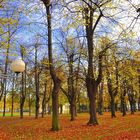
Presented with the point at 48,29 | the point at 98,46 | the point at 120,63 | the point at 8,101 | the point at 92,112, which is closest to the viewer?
the point at 48,29

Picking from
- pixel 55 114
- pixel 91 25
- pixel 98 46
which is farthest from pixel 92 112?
pixel 98 46

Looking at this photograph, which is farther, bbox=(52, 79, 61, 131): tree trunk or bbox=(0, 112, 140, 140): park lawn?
bbox=(52, 79, 61, 131): tree trunk

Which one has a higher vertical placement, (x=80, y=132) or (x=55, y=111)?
(x=55, y=111)

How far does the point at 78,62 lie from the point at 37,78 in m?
17.7

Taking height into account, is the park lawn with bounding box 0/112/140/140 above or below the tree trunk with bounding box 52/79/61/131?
below

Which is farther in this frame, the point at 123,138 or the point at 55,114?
the point at 55,114

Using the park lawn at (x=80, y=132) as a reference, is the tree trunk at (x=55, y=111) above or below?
above

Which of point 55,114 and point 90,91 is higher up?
point 90,91

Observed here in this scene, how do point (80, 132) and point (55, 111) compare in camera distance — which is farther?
point (55, 111)

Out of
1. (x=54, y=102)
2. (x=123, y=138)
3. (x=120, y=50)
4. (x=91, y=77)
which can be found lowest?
(x=123, y=138)

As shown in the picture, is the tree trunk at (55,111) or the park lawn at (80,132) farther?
the tree trunk at (55,111)

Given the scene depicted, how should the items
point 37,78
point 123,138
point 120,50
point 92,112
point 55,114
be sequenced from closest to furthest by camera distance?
1. point 123,138
2. point 55,114
3. point 92,112
4. point 120,50
5. point 37,78

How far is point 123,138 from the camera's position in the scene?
13766 millimetres

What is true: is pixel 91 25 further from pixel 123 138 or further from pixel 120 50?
pixel 123 138
